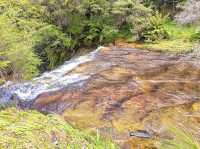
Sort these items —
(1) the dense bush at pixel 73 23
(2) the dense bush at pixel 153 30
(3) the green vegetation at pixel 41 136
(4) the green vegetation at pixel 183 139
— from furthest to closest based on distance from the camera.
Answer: (1) the dense bush at pixel 73 23, (2) the dense bush at pixel 153 30, (3) the green vegetation at pixel 41 136, (4) the green vegetation at pixel 183 139

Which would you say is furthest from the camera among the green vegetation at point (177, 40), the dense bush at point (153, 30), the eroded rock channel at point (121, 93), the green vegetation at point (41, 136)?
the dense bush at point (153, 30)

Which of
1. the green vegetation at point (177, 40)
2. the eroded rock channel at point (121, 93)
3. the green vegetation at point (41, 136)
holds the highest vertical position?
the green vegetation at point (41, 136)

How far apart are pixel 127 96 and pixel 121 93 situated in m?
0.24

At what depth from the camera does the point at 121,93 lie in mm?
7555

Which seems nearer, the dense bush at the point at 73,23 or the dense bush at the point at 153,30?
the dense bush at the point at 153,30

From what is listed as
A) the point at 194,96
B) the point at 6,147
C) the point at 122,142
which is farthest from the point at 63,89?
the point at 6,147

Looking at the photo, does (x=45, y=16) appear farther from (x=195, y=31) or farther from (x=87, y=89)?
(x=87, y=89)

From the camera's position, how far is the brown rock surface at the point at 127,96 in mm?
6051

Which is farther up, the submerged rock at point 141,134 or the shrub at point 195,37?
the submerged rock at point 141,134

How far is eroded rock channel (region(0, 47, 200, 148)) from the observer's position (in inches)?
237

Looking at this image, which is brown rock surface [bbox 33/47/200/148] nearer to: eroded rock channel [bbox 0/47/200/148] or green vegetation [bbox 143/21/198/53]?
eroded rock channel [bbox 0/47/200/148]

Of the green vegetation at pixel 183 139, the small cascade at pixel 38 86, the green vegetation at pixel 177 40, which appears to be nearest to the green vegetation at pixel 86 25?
the green vegetation at pixel 177 40

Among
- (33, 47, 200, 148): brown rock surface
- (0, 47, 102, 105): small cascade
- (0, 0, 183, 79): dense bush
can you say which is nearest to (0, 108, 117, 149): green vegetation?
(33, 47, 200, 148): brown rock surface

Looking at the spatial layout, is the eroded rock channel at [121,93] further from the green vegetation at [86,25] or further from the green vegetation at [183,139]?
the green vegetation at [86,25]
